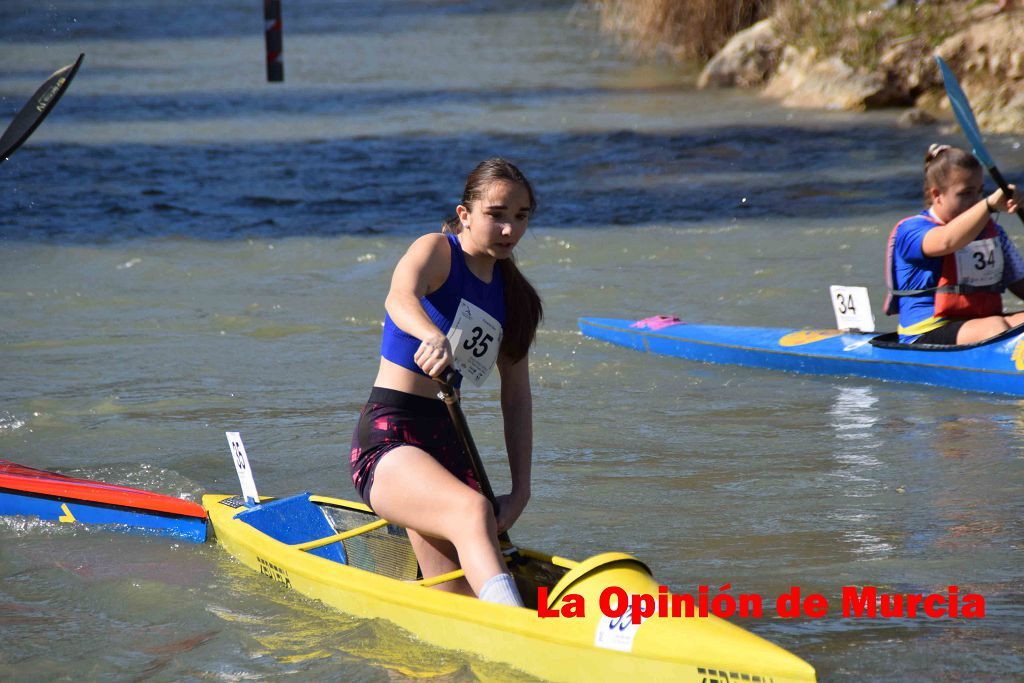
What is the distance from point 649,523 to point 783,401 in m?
1.91

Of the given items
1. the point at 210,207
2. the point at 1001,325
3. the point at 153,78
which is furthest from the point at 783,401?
the point at 153,78

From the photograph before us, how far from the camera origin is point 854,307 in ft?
22.5

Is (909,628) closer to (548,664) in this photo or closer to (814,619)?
(814,619)

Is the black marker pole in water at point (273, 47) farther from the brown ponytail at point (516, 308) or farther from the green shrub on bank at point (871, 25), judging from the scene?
the brown ponytail at point (516, 308)

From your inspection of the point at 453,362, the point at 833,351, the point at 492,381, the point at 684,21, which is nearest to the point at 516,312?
the point at 453,362

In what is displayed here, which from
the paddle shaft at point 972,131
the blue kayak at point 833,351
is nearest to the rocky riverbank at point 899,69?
the paddle shaft at point 972,131

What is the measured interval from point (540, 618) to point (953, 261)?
3.54 meters

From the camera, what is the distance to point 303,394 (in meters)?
6.73

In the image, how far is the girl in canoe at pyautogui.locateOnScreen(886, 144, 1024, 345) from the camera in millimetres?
5906

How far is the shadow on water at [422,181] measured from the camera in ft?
36.9

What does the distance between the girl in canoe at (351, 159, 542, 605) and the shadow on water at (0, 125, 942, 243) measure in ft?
23.2

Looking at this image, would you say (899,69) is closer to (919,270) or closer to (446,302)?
(919,270)

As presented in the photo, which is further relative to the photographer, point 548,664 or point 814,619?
point 814,619

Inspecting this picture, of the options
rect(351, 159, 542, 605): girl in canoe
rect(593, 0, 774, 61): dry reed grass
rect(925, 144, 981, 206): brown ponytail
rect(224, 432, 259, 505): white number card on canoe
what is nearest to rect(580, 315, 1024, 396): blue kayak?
rect(925, 144, 981, 206): brown ponytail
